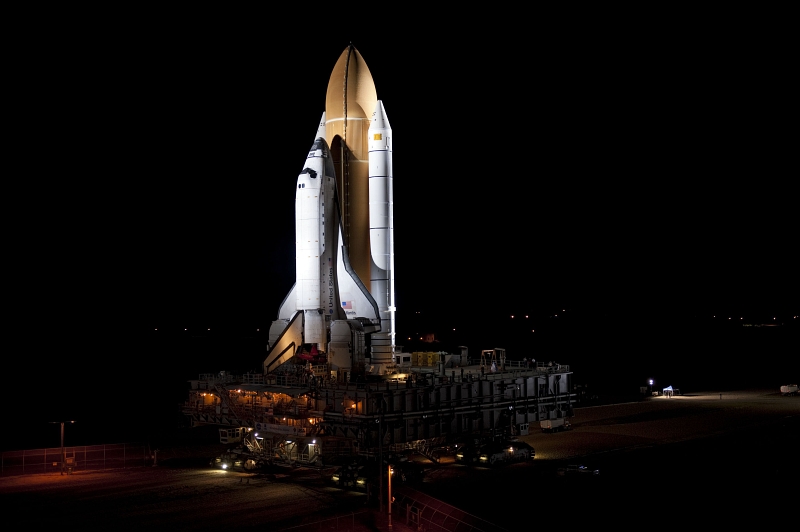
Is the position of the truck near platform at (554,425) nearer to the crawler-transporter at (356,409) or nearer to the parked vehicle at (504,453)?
the crawler-transporter at (356,409)

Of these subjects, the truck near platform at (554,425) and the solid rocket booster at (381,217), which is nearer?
the truck near platform at (554,425)

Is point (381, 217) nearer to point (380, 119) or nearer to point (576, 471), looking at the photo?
point (380, 119)

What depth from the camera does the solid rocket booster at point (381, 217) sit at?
43.3 meters

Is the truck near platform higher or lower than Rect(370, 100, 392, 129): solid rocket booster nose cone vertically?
lower

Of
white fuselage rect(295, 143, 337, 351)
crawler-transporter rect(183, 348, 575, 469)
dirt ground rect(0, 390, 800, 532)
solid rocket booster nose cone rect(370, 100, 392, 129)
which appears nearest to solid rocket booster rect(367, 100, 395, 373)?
solid rocket booster nose cone rect(370, 100, 392, 129)

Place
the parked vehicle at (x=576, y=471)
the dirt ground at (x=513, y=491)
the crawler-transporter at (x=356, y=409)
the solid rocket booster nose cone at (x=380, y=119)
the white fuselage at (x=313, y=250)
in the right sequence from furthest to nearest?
the solid rocket booster nose cone at (x=380, y=119) < the white fuselage at (x=313, y=250) < the crawler-transporter at (x=356, y=409) < the parked vehicle at (x=576, y=471) < the dirt ground at (x=513, y=491)

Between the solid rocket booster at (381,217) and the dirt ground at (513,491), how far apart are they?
10.7 meters

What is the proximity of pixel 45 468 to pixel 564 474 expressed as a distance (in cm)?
2123

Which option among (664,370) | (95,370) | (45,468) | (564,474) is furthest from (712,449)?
(95,370)

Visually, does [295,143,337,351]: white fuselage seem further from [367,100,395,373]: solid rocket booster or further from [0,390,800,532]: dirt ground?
[0,390,800,532]: dirt ground

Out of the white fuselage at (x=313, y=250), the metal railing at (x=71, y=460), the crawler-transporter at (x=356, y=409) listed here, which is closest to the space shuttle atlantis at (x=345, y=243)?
the white fuselage at (x=313, y=250)

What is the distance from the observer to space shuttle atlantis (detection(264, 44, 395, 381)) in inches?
1505

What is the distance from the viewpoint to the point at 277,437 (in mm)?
35250

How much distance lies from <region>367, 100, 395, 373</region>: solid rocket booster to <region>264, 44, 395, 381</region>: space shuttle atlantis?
52mm
